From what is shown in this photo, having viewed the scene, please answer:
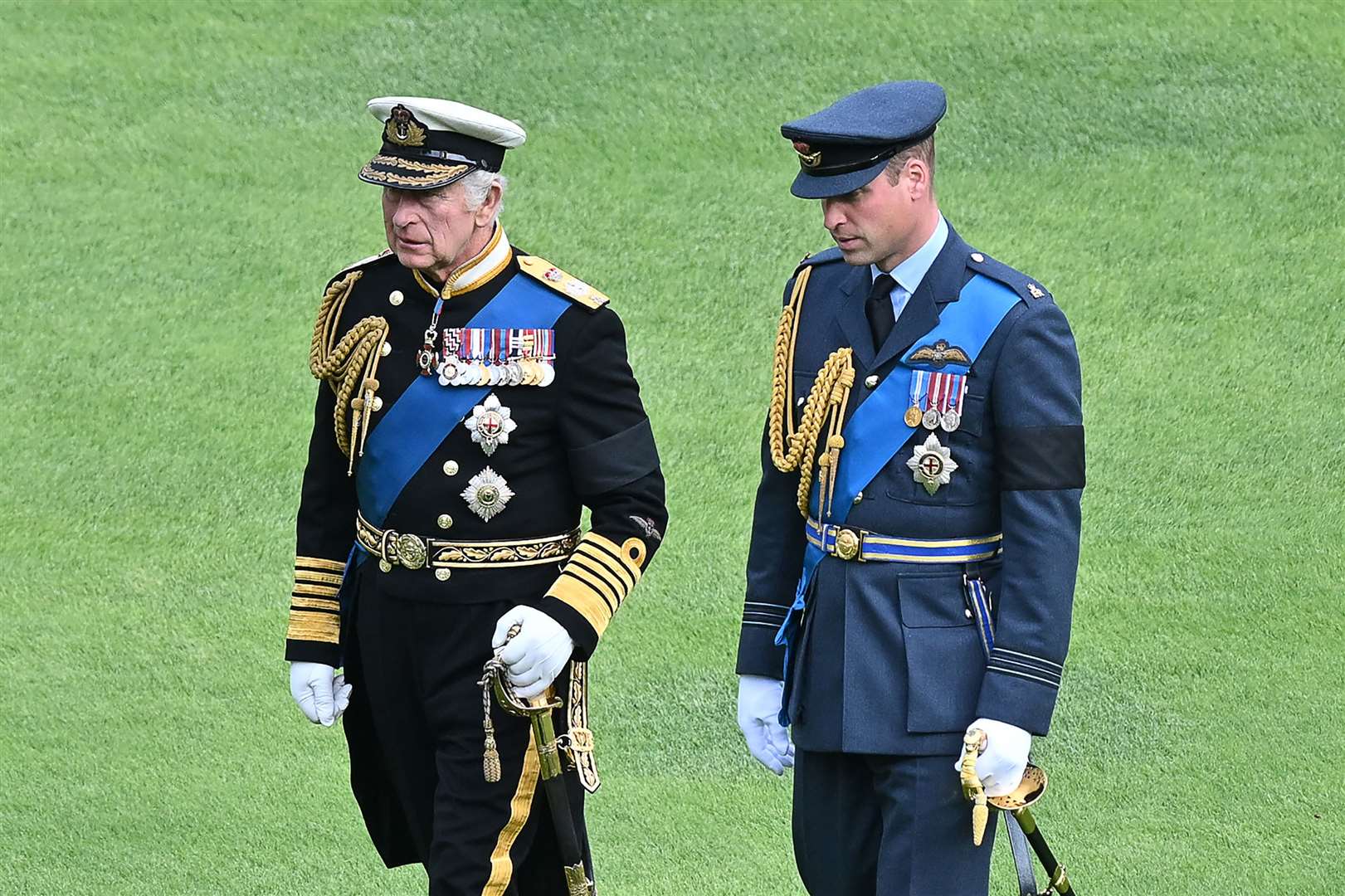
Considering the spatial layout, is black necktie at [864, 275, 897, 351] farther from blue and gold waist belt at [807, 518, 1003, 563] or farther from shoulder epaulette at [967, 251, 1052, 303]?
blue and gold waist belt at [807, 518, 1003, 563]

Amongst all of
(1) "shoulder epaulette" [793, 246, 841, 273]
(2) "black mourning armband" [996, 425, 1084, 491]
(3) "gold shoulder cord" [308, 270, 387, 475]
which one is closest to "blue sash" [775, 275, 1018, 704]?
(2) "black mourning armband" [996, 425, 1084, 491]

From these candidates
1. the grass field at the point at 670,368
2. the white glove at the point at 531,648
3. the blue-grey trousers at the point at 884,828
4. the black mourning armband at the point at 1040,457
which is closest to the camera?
the black mourning armband at the point at 1040,457

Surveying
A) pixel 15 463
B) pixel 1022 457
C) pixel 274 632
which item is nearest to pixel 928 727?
pixel 1022 457

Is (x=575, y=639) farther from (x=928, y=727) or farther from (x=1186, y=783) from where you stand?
(x=1186, y=783)

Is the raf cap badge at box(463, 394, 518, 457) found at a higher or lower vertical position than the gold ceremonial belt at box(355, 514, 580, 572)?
higher

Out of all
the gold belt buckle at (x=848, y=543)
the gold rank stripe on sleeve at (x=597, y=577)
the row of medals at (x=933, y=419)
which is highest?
the row of medals at (x=933, y=419)

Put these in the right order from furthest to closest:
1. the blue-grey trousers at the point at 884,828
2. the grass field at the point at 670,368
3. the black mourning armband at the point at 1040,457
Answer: the grass field at the point at 670,368 → the blue-grey trousers at the point at 884,828 → the black mourning armband at the point at 1040,457

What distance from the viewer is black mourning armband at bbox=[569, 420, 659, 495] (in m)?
3.93

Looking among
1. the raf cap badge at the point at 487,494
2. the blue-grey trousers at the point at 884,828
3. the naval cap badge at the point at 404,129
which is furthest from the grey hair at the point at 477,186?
the blue-grey trousers at the point at 884,828

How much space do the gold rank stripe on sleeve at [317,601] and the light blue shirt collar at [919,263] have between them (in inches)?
49.8

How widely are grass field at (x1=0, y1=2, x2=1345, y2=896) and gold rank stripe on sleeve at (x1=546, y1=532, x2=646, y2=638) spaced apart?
1429mm

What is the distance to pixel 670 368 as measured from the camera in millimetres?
7516

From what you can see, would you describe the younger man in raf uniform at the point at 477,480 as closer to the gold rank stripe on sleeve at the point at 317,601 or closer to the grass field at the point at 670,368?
the gold rank stripe on sleeve at the point at 317,601

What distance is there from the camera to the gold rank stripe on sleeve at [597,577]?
3906 millimetres
